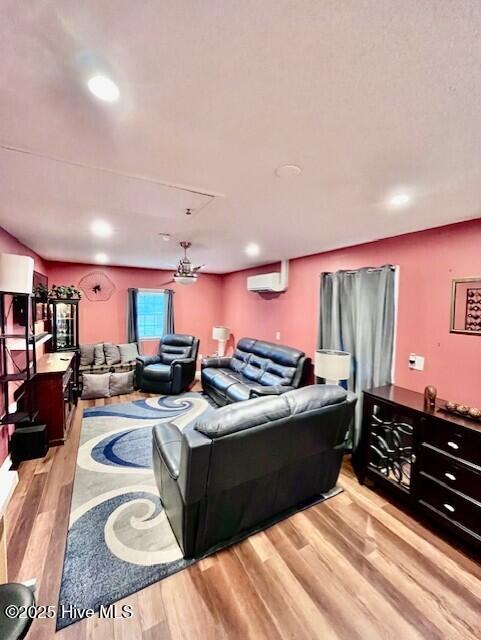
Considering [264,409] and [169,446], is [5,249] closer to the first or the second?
[169,446]

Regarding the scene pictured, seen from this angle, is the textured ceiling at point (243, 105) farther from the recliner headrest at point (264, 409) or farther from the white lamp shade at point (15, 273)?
the recliner headrest at point (264, 409)

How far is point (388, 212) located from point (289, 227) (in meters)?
0.87

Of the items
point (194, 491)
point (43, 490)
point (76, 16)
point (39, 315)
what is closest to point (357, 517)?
point (194, 491)

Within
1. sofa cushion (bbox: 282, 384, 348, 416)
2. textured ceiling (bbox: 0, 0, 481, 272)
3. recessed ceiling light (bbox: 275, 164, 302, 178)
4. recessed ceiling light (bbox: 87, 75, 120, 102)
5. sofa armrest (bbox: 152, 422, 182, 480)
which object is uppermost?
recessed ceiling light (bbox: 275, 164, 302, 178)

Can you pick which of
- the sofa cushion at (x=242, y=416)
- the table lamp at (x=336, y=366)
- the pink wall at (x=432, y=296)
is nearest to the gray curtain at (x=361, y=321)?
the pink wall at (x=432, y=296)

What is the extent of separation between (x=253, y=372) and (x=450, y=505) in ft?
9.94

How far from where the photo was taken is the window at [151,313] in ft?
20.0

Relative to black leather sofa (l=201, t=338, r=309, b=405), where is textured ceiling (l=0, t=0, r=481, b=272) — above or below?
above

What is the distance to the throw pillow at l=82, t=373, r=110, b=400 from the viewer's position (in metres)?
4.71

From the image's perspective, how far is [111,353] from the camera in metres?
5.34

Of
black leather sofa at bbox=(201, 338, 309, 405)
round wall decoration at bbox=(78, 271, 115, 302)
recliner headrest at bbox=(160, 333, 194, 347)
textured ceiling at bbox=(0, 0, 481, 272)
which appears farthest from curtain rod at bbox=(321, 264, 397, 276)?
round wall decoration at bbox=(78, 271, 115, 302)

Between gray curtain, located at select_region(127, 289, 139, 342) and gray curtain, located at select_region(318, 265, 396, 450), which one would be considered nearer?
gray curtain, located at select_region(318, 265, 396, 450)

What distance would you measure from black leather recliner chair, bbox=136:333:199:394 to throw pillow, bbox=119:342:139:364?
311 mm

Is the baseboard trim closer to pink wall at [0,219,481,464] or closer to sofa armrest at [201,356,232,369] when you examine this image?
pink wall at [0,219,481,464]
